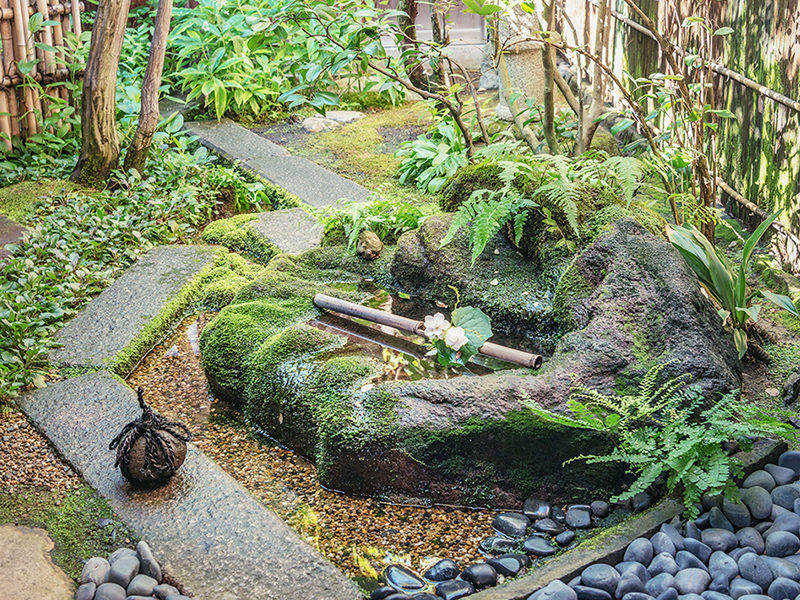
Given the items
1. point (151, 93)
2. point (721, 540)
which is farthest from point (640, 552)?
point (151, 93)

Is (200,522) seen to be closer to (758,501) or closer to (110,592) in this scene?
(110,592)

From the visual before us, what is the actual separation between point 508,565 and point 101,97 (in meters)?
4.68

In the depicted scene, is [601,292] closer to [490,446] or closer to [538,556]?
[490,446]

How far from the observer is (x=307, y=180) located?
6422 millimetres

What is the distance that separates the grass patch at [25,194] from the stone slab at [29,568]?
122 inches

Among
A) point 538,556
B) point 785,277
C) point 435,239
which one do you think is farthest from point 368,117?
point 538,556

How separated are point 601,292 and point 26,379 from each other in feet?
8.74

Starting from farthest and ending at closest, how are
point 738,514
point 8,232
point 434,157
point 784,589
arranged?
1. point 434,157
2. point 8,232
3. point 738,514
4. point 784,589

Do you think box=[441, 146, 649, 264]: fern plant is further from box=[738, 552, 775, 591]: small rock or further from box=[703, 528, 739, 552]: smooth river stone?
box=[738, 552, 775, 591]: small rock

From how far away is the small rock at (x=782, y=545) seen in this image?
2643mm

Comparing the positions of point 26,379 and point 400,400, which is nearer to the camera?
point 400,400

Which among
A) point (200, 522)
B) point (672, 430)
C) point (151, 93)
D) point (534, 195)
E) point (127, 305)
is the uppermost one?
point (151, 93)

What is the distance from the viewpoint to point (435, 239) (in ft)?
14.2

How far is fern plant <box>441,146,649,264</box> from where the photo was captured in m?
4.00
